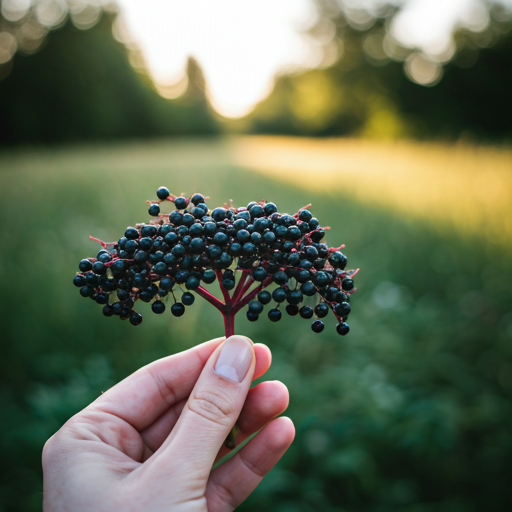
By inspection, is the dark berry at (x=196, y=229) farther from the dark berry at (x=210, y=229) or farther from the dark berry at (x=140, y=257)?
the dark berry at (x=140, y=257)

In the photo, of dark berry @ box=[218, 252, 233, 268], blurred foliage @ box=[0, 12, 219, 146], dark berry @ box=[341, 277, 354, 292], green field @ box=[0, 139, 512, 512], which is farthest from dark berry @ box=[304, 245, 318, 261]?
blurred foliage @ box=[0, 12, 219, 146]

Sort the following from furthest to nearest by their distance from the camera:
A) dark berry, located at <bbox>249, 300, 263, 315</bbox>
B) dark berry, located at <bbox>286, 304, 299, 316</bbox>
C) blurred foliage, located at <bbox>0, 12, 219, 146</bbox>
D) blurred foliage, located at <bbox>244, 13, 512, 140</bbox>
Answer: blurred foliage, located at <bbox>244, 13, 512, 140</bbox> < blurred foliage, located at <bbox>0, 12, 219, 146</bbox> < dark berry, located at <bbox>286, 304, 299, 316</bbox> < dark berry, located at <bbox>249, 300, 263, 315</bbox>

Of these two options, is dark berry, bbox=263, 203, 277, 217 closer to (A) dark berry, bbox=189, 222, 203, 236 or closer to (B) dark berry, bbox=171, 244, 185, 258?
(A) dark berry, bbox=189, 222, 203, 236

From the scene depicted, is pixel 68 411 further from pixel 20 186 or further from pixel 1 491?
pixel 20 186

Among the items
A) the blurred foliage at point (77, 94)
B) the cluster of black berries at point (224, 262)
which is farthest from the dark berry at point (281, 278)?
the blurred foliage at point (77, 94)

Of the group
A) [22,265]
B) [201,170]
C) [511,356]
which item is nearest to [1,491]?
[22,265]

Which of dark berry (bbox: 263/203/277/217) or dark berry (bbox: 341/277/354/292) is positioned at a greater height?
dark berry (bbox: 263/203/277/217)

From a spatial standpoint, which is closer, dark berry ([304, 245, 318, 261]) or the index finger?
dark berry ([304, 245, 318, 261])

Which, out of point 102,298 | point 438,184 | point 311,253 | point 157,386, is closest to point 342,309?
point 311,253
